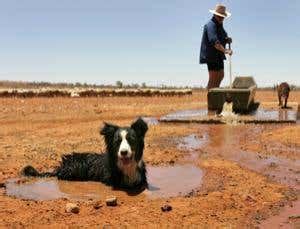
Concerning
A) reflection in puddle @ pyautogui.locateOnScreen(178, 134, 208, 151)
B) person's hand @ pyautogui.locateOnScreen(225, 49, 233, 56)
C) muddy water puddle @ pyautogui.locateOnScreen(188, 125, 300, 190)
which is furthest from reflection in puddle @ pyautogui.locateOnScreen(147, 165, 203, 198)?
person's hand @ pyautogui.locateOnScreen(225, 49, 233, 56)

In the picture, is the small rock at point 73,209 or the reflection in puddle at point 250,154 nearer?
the small rock at point 73,209

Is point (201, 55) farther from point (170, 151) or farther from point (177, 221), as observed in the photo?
point (177, 221)

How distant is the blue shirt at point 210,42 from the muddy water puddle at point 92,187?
8273 millimetres

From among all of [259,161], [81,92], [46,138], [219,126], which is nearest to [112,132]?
[259,161]

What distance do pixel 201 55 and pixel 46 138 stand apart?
569 centimetres

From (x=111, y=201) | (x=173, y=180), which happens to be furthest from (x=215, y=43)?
(x=111, y=201)

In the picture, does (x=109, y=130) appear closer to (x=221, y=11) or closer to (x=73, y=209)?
(x=73, y=209)

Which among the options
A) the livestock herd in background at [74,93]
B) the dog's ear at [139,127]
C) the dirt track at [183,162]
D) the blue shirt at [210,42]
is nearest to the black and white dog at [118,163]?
the dog's ear at [139,127]

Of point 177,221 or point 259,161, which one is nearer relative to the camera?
point 177,221

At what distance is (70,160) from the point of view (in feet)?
32.2

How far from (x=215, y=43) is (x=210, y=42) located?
0.57 feet

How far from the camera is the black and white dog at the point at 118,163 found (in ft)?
28.1

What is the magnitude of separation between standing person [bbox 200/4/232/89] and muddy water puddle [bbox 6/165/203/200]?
26.7ft

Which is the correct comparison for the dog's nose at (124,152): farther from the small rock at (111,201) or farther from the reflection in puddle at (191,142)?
the reflection in puddle at (191,142)
